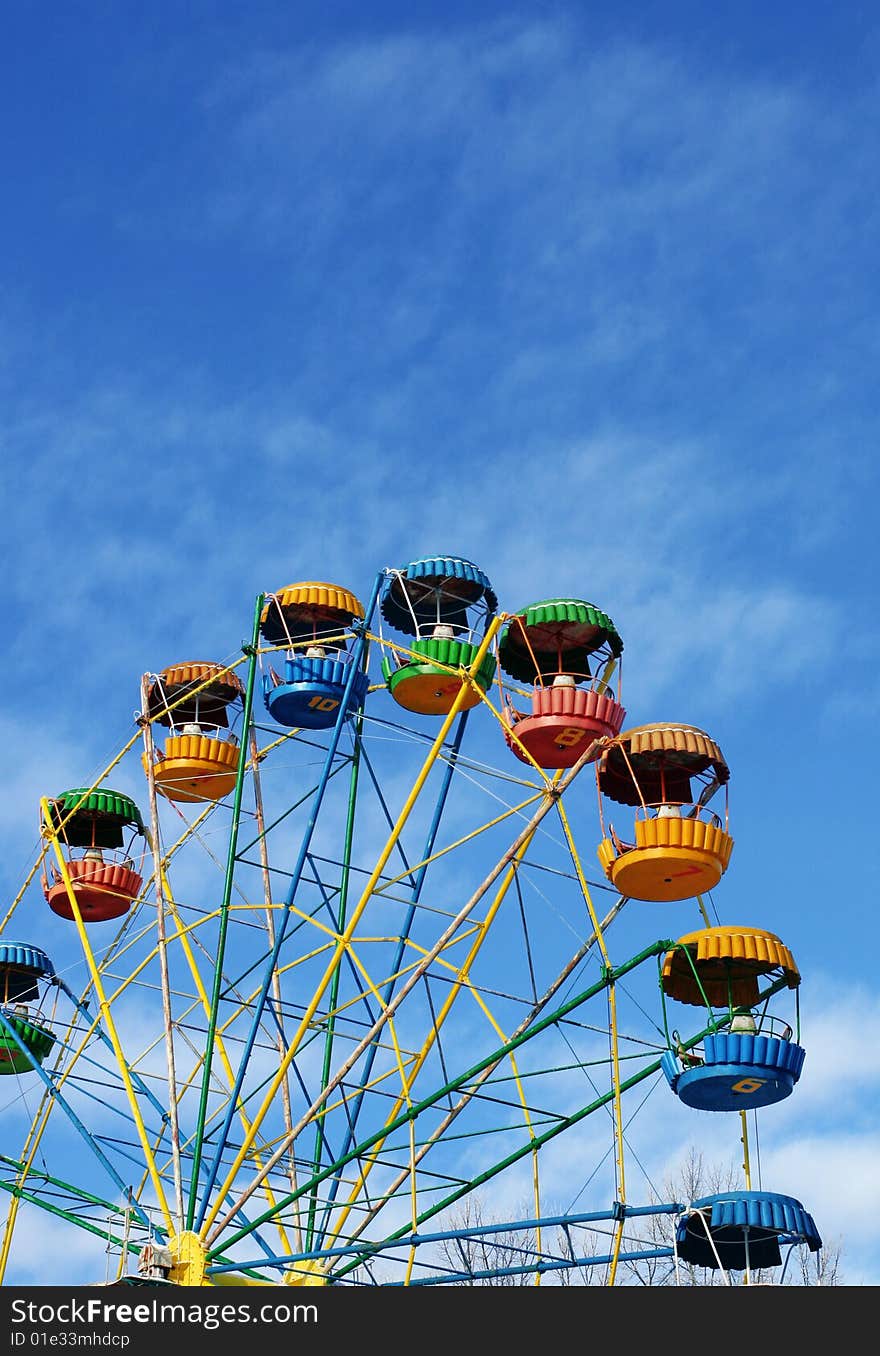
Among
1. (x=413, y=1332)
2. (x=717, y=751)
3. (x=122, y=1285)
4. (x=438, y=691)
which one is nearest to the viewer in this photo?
(x=413, y=1332)

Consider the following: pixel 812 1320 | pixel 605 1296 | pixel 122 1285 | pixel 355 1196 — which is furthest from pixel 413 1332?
pixel 355 1196

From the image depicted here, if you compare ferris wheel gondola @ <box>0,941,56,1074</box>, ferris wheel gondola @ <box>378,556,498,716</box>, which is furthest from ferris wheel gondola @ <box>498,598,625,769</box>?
ferris wheel gondola @ <box>0,941,56,1074</box>

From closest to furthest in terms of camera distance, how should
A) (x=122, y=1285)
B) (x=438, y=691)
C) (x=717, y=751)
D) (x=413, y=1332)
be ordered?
(x=413, y=1332)
(x=122, y=1285)
(x=717, y=751)
(x=438, y=691)

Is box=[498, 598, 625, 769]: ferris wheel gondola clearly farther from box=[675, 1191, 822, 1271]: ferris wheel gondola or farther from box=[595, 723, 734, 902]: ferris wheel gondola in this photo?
box=[675, 1191, 822, 1271]: ferris wheel gondola

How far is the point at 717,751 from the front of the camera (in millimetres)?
35562

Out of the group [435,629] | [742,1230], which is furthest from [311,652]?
[742,1230]

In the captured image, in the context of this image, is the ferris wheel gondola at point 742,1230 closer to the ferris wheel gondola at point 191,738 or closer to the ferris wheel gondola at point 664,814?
the ferris wheel gondola at point 664,814

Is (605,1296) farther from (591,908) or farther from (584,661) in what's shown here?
(584,661)

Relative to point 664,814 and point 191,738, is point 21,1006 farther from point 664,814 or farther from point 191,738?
point 664,814

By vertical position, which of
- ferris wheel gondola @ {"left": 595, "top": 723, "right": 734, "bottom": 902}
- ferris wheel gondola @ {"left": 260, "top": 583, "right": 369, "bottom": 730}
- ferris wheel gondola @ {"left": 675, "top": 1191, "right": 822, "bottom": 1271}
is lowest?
ferris wheel gondola @ {"left": 675, "top": 1191, "right": 822, "bottom": 1271}

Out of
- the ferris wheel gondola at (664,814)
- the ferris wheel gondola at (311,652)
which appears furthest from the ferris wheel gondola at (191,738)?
the ferris wheel gondola at (664,814)

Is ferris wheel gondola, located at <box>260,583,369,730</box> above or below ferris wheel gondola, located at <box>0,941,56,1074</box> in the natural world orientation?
above

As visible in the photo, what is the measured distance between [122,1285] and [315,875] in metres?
9.48

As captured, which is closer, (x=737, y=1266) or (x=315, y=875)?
(x=737, y=1266)
